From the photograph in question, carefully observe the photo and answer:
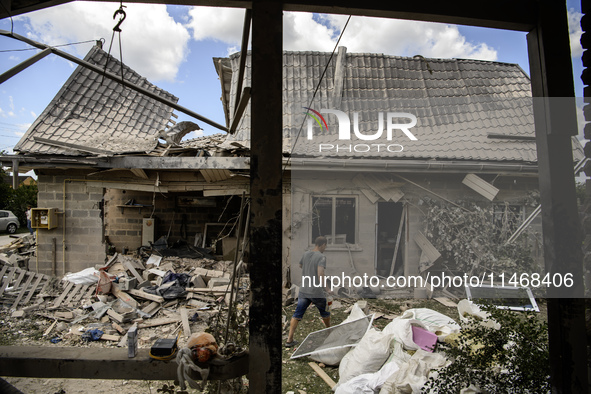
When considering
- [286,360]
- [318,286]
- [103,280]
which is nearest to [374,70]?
[318,286]

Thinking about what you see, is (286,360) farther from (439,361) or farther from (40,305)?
(40,305)

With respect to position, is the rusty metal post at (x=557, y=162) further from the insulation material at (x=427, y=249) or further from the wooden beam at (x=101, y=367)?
the insulation material at (x=427, y=249)

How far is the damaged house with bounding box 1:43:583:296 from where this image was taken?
7047 mm

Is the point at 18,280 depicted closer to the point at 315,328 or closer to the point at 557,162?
the point at 315,328

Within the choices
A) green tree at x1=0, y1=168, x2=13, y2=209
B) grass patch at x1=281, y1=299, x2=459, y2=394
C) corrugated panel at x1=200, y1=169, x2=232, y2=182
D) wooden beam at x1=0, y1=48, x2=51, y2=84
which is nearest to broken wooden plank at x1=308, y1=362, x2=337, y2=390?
grass patch at x1=281, y1=299, x2=459, y2=394

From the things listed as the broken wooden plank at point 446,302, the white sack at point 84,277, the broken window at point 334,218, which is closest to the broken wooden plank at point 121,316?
the white sack at point 84,277

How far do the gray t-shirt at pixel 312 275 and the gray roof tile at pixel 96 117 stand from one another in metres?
4.76

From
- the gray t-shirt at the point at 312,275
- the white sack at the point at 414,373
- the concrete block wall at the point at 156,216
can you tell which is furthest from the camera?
the concrete block wall at the point at 156,216

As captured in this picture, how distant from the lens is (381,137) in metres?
6.80

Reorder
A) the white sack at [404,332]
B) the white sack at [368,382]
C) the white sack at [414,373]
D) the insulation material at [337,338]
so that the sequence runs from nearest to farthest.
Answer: the white sack at [414,373] < the white sack at [368,382] < the white sack at [404,332] < the insulation material at [337,338]

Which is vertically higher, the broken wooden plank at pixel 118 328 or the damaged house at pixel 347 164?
the damaged house at pixel 347 164

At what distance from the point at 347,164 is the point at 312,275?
2621 millimetres

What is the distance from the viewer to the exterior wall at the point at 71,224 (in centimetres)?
793

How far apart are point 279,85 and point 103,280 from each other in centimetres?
683
